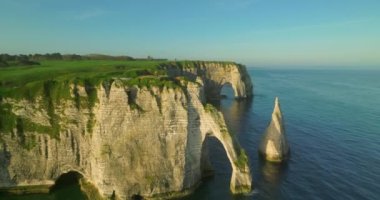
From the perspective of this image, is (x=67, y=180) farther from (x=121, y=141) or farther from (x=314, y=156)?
(x=314, y=156)

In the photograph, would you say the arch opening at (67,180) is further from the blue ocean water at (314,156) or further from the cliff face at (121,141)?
the blue ocean water at (314,156)

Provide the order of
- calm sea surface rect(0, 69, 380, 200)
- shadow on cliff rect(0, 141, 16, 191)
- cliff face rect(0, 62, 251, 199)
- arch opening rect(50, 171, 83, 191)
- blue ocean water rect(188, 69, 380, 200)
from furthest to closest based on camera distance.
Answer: arch opening rect(50, 171, 83, 191) < blue ocean water rect(188, 69, 380, 200) < calm sea surface rect(0, 69, 380, 200) < shadow on cliff rect(0, 141, 16, 191) < cliff face rect(0, 62, 251, 199)

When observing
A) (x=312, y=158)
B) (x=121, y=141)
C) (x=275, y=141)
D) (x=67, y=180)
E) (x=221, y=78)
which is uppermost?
(x=221, y=78)

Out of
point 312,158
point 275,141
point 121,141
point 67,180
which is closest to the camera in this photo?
point 121,141

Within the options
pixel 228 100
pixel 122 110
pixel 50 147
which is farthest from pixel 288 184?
pixel 228 100

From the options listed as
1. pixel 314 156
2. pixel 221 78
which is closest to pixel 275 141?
pixel 314 156

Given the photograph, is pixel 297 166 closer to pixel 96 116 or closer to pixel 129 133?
pixel 129 133

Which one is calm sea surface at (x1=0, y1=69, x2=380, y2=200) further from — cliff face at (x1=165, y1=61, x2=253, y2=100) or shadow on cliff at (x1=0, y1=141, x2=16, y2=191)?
cliff face at (x1=165, y1=61, x2=253, y2=100)

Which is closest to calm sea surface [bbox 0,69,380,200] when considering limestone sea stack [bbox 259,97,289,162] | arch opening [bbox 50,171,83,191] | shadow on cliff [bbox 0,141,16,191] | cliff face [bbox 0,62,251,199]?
arch opening [bbox 50,171,83,191]
